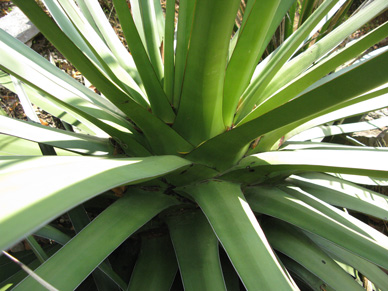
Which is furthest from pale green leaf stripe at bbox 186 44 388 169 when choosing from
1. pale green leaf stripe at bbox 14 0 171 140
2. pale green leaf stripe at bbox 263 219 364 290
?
pale green leaf stripe at bbox 263 219 364 290

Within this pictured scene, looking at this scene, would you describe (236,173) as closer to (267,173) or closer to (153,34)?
(267,173)

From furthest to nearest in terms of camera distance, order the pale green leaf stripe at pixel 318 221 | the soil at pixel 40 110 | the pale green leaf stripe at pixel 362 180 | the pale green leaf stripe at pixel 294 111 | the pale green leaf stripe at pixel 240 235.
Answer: the soil at pixel 40 110
the pale green leaf stripe at pixel 362 180
the pale green leaf stripe at pixel 318 221
the pale green leaf stripe at pixel 240 235
the pale green leaf stripe at pixel 294 111

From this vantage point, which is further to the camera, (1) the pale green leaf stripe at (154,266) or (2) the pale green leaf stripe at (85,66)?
(1) the pale green leaf stripe at (154,266)

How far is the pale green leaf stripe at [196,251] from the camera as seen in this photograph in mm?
619

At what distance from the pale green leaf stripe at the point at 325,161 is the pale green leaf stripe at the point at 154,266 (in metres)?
0.28

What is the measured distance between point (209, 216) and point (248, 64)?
0.31 meters

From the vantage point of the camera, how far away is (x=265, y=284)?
50 centimetres

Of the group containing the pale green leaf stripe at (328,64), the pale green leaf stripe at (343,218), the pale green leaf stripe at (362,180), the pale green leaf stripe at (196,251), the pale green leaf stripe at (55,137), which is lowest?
the pale green leaf stripe at (196,251)

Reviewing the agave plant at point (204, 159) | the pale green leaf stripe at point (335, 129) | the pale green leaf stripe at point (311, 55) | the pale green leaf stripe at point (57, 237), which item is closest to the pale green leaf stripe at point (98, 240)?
the agave plant at point (204, 159)

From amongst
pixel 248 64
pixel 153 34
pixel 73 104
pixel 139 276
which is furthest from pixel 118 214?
pixel 153 34

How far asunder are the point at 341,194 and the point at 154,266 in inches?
21.3

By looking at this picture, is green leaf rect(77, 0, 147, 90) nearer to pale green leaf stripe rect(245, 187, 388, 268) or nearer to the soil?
Result: the soil

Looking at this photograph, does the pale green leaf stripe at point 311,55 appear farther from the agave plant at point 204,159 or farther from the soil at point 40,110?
the soil at point 40,110

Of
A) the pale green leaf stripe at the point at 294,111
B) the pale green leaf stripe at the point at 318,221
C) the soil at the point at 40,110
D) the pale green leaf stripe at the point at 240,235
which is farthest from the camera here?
the soil at the point at 40,110
